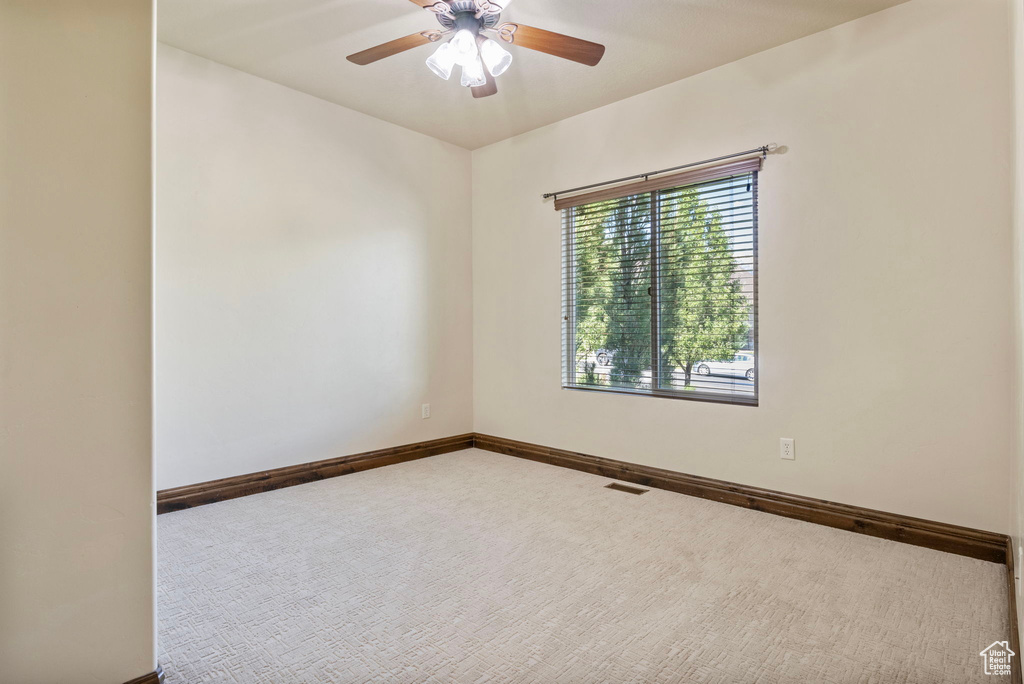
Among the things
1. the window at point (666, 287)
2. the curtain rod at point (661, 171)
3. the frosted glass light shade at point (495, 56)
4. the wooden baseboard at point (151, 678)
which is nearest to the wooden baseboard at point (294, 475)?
the window at point (666, 287)

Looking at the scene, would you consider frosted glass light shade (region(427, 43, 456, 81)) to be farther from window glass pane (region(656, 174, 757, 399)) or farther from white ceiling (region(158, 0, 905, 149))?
window glass pane (region(656, 174, 757, 399))

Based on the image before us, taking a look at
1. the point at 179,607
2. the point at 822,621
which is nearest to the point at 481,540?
the point at 179,607

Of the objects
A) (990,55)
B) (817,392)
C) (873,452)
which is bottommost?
(873,452)

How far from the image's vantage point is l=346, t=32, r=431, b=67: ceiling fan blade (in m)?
2.37

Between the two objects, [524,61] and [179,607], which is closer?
[179,607]

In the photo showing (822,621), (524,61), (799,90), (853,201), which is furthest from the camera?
(524,61)

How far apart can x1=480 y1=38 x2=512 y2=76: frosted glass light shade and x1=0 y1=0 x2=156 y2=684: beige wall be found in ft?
4.33

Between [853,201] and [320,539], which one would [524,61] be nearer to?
[853,201]

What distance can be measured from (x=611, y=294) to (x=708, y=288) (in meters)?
0.72

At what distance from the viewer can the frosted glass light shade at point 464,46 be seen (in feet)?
7.52

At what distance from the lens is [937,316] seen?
2492mm

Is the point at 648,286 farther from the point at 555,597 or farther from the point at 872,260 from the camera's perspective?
the point at 555,597

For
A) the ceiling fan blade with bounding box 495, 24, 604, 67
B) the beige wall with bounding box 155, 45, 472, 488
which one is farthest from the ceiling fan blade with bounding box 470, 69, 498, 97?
the beige wall with bounding box 155, 45, 472, 488

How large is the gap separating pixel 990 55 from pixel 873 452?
1.84 m
